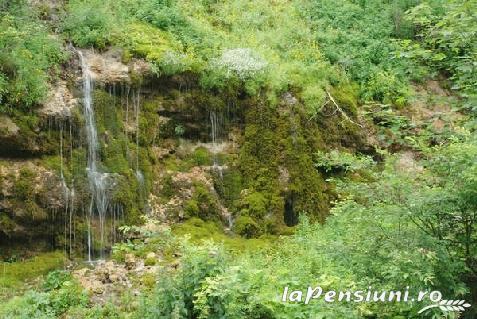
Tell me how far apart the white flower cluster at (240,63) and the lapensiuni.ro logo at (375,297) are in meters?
9.21

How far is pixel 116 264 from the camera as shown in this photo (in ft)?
32.9

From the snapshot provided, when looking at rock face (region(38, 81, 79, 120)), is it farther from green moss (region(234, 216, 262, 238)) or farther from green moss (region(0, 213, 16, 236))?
green moss (region(234, 216, 262, 238))

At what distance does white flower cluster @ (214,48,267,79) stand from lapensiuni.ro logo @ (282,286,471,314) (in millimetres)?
9213

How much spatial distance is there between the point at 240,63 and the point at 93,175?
505 cm

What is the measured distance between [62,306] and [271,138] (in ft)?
23.0

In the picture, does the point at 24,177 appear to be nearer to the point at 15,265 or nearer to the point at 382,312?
the point at 15,265

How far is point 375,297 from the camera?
4969mm

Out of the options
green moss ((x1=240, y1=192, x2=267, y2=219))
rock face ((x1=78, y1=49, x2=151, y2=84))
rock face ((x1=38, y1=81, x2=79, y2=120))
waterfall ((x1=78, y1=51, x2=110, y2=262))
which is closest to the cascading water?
green moss ((x1=240, y1=192, x2=267, y2=219))

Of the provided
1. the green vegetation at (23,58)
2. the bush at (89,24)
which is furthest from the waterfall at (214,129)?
the green vegetation at (23,58)

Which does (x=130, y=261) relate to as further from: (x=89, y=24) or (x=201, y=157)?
(x=89, y=24)

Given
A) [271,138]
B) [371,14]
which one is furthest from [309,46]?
[271,138]

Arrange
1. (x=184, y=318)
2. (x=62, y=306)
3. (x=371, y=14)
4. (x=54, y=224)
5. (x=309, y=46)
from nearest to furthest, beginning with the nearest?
(x=184, y=318)
(x=62, y=306)
(x=54, y=224)
(x=309, y=46)
(x=371, y=14)

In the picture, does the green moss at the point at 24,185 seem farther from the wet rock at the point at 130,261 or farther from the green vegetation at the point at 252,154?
the wet rock at the point at 130,261

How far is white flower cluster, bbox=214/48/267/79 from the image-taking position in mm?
13492
